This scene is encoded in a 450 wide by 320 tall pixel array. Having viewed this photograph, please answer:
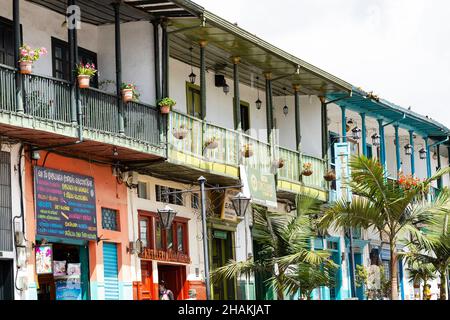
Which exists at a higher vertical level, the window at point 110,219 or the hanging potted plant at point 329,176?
the hanging potted plant at point 329,176

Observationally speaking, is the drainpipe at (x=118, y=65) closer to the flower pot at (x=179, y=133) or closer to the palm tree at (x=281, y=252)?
the flower pot at (x=179, y=133)

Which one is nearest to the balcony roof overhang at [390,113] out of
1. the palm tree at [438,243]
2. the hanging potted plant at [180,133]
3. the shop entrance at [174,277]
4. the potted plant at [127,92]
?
the palm tree at [438,243]

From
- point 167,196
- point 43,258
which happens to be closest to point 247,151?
point 167,196

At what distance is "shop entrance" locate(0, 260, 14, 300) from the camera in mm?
18844

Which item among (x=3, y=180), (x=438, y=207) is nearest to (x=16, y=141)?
(x=3, y=180)

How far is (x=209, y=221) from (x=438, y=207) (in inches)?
232

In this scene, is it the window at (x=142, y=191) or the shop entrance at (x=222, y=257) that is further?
the shop entrance at (x=222, y=257)

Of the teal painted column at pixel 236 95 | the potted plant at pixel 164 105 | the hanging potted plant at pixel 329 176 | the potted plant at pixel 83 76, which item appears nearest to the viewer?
the potted plant at pixel 83 76

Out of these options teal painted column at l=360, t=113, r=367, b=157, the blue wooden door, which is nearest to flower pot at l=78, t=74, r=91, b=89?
the blue wooden door

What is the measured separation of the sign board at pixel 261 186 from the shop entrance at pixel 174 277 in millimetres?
2383

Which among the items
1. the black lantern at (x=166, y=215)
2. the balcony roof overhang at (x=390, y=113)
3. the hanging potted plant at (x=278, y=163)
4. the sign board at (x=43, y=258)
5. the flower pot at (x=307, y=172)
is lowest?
the sign board at (x=43, y=258)

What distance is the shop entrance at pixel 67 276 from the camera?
20609 millimetres

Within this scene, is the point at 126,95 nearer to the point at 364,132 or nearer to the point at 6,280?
the point at 6,280
